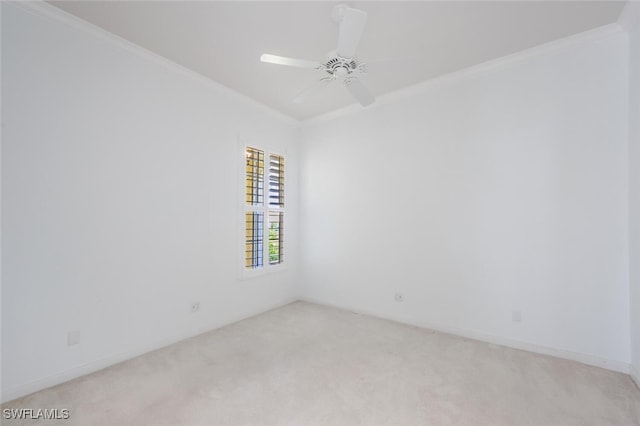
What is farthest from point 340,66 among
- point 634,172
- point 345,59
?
point 634,172

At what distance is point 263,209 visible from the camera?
13.2ft

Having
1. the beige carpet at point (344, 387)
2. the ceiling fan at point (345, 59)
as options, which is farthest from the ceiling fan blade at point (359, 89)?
the beige carpet at point (344, 387)

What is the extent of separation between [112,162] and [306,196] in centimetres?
261

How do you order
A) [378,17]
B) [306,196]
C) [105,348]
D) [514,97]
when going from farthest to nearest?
[306,196], [514,97], [105,348], [378,17]

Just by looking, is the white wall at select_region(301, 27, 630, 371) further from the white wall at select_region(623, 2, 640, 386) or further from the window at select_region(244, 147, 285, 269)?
the window at select_region(244, 147, 285, 269)

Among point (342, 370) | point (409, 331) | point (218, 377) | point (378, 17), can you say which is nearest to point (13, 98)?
point (218, 377)

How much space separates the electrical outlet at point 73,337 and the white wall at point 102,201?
3cm

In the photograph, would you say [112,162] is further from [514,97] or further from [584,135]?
[584,135]

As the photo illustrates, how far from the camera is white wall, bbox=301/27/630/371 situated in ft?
8.06

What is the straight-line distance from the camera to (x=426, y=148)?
343 centimetres

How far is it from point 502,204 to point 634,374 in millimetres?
1606

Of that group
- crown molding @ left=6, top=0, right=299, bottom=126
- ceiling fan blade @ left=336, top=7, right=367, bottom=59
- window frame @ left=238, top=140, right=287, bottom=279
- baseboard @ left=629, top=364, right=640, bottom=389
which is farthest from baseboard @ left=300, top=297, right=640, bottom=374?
crown molding @ left=6, top=0, right=299, bottom=126

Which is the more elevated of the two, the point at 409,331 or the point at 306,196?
the point at 306,196

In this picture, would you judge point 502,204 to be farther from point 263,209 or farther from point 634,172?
point 263,209
